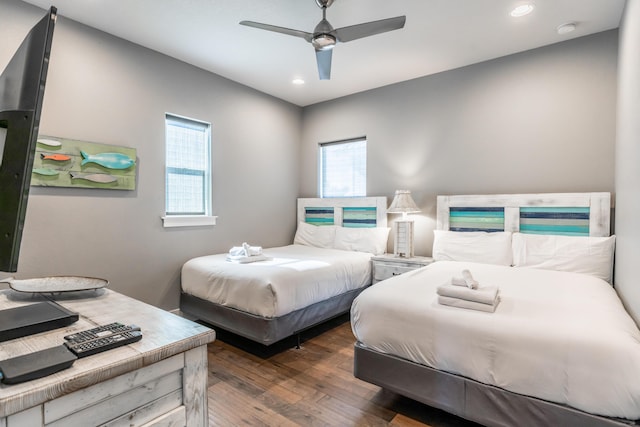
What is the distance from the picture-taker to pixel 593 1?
8.34 ft

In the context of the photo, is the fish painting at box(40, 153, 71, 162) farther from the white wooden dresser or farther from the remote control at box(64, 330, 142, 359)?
the remote control at box(64, 330, 142, 359)

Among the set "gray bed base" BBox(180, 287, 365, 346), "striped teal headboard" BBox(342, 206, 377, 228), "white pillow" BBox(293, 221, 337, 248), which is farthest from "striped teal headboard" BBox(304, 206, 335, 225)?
"gray bed base" BBox(180, 287, 365, 346)

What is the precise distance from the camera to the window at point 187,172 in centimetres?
359

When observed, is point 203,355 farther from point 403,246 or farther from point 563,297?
point 403,246

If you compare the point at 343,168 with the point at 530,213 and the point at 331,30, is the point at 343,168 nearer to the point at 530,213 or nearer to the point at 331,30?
the point at 530,213

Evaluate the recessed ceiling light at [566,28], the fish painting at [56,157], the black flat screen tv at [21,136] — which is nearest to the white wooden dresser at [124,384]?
the black flat screen tv at [21,136]

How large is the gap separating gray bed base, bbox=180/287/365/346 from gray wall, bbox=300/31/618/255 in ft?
4.81

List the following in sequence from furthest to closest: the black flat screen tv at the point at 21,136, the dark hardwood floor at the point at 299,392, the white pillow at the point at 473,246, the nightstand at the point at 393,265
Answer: the nightstand at the point at 393,265, the white pillow at the point at 473,246, the dark hardwood floor at the point at 299,392, the black flat screen tv at the point at 21,136

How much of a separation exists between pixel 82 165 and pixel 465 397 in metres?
3.38

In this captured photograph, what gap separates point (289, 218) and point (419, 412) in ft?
11.2

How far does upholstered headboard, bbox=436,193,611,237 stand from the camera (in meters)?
2.92

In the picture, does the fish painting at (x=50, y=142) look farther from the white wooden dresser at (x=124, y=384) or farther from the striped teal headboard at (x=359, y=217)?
the striped teal headboard at (x=359, y=217)

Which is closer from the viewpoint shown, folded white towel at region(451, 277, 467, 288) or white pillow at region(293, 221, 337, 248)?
folded white towel at region(451, 277, 467, 288)

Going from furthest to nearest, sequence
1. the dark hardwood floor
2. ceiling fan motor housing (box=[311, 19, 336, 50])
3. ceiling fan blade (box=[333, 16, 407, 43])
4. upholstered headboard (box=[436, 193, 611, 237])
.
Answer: upholstered headboard (box=[436, 193, 611, 237]) → ceiling fan motor housing (box=[311, 19, 336, 50]) → ceiling fan blade (box=[333, 16, 407, 43]) → the dark hardwood floor
